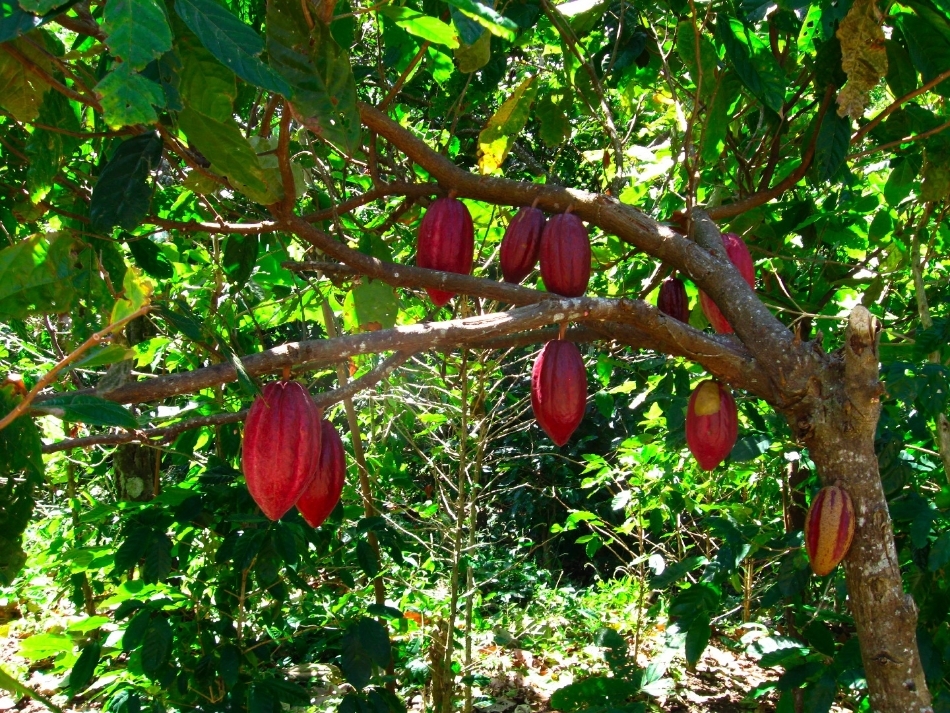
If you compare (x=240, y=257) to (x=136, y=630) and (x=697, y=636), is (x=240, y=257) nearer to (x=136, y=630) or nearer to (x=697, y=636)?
(x=136, y=630)

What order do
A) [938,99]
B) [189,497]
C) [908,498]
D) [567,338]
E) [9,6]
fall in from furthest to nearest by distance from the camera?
[938,99] < [189,497] < [908,498] < [567,338] < [9,6]

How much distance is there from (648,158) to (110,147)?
1427 millimetres

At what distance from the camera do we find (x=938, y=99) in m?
2.61

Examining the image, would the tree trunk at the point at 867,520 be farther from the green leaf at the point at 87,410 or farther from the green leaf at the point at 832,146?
the green leaf at the point at 87,410

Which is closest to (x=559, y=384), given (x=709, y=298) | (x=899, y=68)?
(x=709, y=298)

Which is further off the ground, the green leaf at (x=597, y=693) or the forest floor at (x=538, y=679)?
the green leaf at (x=597, y=693)

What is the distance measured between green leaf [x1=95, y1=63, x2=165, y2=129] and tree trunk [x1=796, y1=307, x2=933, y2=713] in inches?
38.3

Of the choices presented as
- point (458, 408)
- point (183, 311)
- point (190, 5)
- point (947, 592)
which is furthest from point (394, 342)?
point (458, 408)

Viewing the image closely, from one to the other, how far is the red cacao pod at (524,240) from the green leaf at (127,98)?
88 centimetres

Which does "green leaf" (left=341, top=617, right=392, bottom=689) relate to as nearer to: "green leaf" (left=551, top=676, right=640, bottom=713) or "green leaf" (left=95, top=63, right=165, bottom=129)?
"green leaf" (left=551, top=676, right=640, bottom=713)

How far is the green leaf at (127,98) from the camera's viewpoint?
75 centimetres

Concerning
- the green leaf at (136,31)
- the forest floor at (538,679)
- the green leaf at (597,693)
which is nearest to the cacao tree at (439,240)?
the green leaf at (136,31)

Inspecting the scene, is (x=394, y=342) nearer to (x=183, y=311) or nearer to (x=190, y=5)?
(x=183, y=311)

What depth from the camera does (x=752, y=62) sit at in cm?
162
